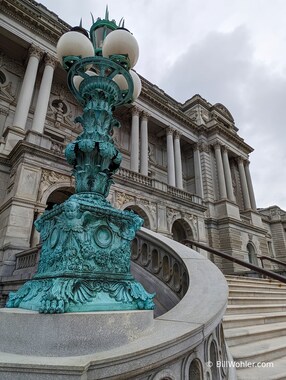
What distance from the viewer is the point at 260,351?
11.6 feet

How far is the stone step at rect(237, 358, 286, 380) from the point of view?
292 cm

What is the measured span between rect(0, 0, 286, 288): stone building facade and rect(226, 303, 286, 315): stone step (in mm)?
8023

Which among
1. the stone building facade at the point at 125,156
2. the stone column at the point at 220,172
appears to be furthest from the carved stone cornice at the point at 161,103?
the stone column at the point at 220,172

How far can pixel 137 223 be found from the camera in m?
2.98

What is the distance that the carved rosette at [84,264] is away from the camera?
218 cm

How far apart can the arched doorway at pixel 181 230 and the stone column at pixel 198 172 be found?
7.62 metres

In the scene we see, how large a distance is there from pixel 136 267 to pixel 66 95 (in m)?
18.2

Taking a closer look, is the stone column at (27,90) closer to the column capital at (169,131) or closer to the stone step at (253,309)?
the column capital at (169,131)

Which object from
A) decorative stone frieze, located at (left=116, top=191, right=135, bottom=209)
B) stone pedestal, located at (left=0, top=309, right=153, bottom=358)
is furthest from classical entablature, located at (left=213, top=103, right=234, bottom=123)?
stone pedestal, located at (left=0, top=309, right=153, bottom=358)

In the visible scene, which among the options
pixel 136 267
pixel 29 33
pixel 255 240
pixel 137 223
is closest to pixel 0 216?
pixel 136 267

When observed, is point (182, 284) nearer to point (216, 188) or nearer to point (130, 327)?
point (130, 327)

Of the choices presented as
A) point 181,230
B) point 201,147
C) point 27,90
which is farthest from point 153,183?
point 201,147

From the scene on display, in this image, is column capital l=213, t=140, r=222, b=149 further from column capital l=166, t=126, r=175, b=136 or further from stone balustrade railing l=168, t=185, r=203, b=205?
stone balustrade railing l=168, t=185, r=203, b=205

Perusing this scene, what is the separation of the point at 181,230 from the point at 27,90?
1384cm
